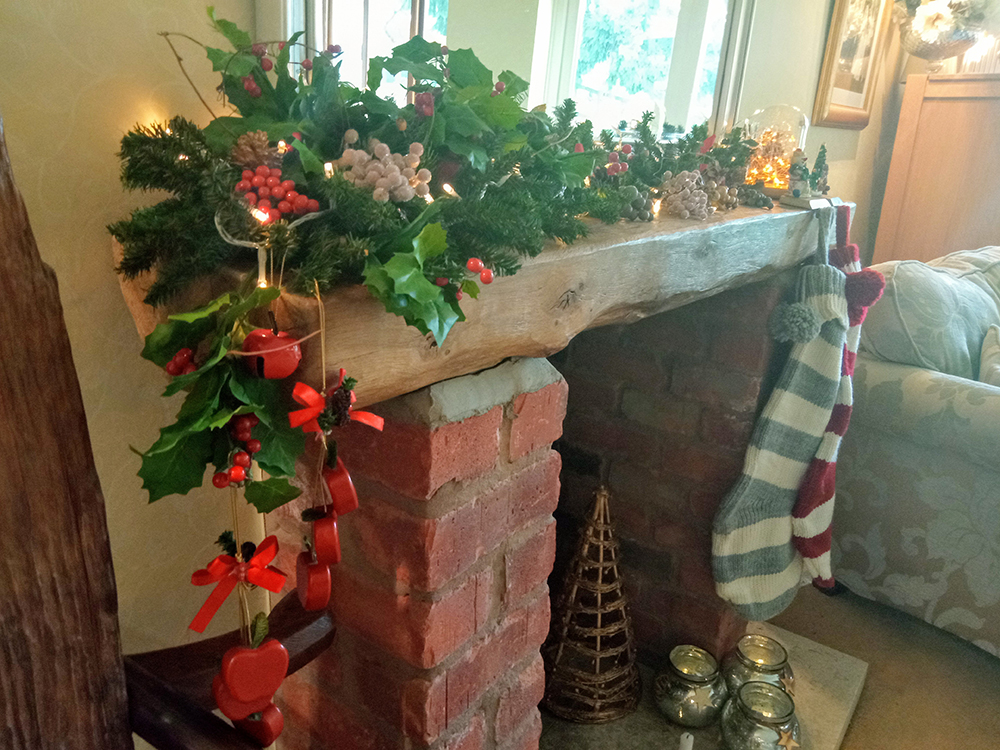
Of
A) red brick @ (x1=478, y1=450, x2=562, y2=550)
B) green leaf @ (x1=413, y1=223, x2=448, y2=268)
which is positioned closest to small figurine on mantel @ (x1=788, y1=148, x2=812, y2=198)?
red brick @ (x1=478, y1=450, x2=562, y2=550)

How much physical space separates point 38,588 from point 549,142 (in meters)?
0.56

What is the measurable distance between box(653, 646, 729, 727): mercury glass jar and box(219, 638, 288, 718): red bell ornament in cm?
104

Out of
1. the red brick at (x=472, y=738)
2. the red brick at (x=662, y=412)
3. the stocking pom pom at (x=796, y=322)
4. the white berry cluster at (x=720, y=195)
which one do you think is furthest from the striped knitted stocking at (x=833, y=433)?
the red brick at (x=472, y=738)

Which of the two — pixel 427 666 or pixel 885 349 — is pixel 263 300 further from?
pixel 885 349

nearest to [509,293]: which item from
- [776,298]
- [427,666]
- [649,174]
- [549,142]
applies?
[549,142]

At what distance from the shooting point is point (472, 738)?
835 mm

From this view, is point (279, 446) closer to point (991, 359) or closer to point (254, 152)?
point (254, 152)

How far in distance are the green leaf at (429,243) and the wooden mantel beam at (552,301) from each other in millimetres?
63

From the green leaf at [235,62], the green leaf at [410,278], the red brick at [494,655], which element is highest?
the green leaf at [235,62]

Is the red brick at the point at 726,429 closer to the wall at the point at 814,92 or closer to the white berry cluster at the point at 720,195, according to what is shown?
the white berry cluster at the point at 720,195

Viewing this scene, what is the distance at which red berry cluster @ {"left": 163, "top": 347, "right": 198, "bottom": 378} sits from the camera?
1.55ft

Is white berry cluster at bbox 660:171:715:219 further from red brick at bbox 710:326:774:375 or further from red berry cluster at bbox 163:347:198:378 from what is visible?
red berry cluster at bbox 163:347:198:378

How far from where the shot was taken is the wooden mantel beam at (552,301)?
535 millimetres

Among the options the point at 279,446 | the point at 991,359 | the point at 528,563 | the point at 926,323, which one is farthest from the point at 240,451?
the point at 991,359
